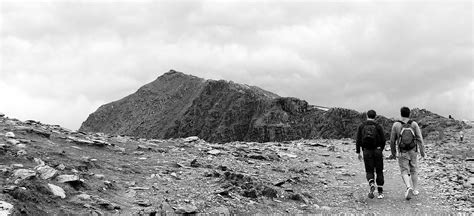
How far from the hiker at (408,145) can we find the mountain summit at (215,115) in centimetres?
1680

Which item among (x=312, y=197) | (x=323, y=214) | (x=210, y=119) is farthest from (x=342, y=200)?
(x=210, y=119)

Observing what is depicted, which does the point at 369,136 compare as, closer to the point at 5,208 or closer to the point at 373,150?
the point at 373,150

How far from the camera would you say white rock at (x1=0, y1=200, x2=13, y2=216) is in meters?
6.82

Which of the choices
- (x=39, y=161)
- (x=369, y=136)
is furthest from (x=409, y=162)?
(x=39, y=161)

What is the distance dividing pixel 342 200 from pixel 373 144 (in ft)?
5.67

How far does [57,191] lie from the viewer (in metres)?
8.46

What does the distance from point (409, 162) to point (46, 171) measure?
9.03 m

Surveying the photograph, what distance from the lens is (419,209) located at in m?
10.7

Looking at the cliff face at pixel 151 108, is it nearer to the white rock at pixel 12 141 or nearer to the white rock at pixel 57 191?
the white rock at pixel 12 141

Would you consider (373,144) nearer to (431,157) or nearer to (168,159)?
(168,159)

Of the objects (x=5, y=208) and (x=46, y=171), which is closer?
(x=5, y=208)

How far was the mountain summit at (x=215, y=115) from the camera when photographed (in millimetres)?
31516

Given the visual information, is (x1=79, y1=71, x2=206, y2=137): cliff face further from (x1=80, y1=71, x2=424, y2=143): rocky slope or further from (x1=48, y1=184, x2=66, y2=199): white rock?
(x1=48, y1=184, x2=66, y2=199): white rock

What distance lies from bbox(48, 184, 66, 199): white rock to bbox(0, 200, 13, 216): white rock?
1.28 m
